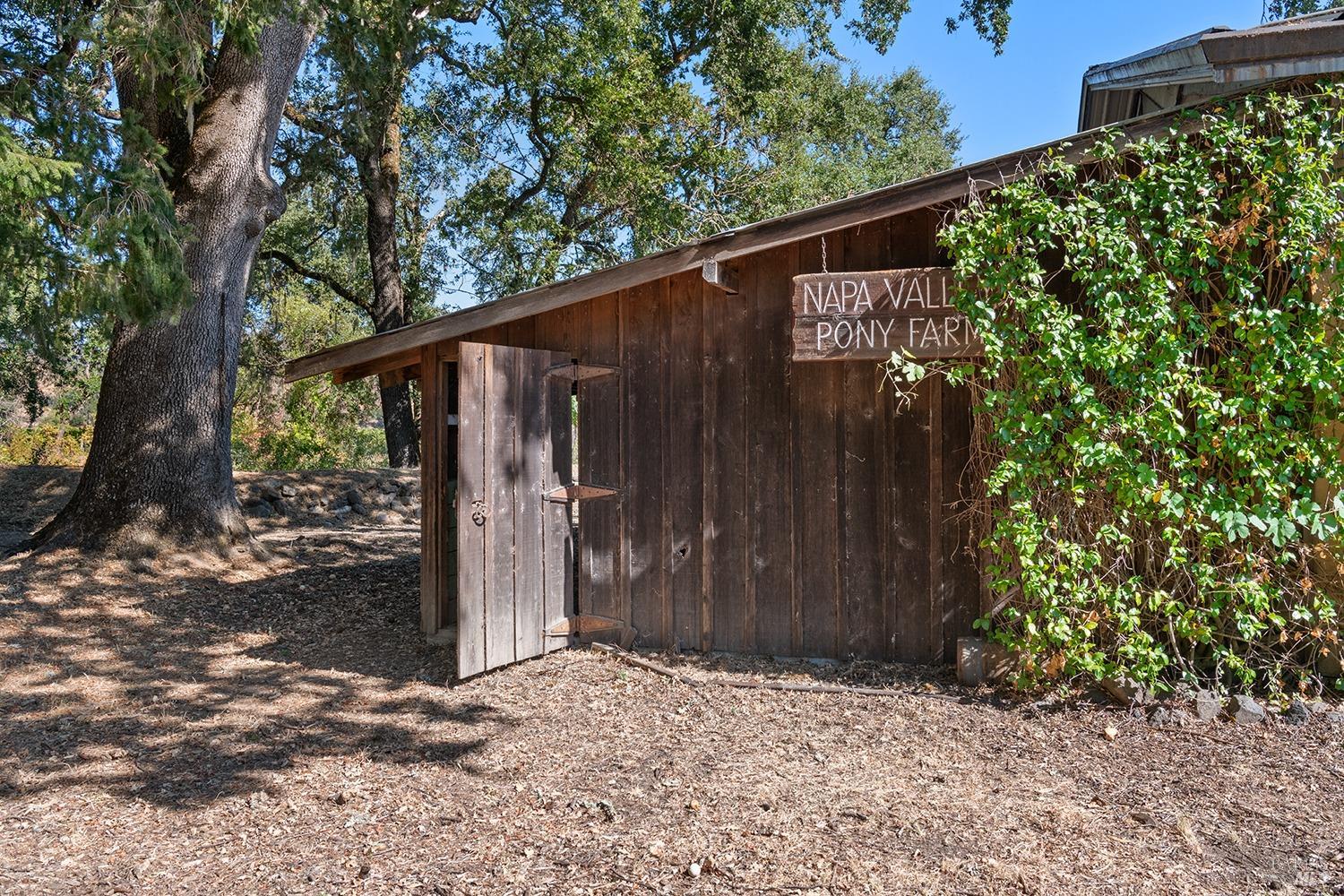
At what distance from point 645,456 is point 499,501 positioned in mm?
982

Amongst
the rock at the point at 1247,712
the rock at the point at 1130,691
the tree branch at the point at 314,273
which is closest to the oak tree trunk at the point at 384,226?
the tree branch at the point at 314,273

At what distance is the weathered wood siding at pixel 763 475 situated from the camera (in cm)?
509

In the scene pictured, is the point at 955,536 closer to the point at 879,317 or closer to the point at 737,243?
the point at 879,317

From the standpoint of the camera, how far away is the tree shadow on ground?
405cm

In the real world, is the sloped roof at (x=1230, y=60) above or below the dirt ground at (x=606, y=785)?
above

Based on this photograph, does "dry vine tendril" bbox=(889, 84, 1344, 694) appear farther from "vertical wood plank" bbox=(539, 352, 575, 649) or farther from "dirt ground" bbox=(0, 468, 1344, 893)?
"vertical wood plank" bbox=(539, 352, 575, 649)

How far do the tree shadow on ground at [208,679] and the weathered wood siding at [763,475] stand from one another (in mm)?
1497

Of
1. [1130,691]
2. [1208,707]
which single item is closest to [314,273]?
[1130,691]

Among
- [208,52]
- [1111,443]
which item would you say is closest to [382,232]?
[208,52]

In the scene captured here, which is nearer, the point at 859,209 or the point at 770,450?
the point at 859,209

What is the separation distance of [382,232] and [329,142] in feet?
5.33

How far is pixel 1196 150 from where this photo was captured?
4.45 meters

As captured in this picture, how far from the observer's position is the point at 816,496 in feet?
17.4

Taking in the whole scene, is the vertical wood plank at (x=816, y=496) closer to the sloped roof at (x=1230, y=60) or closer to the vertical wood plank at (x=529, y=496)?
the vertical wood plank at (x=529, y=496)
